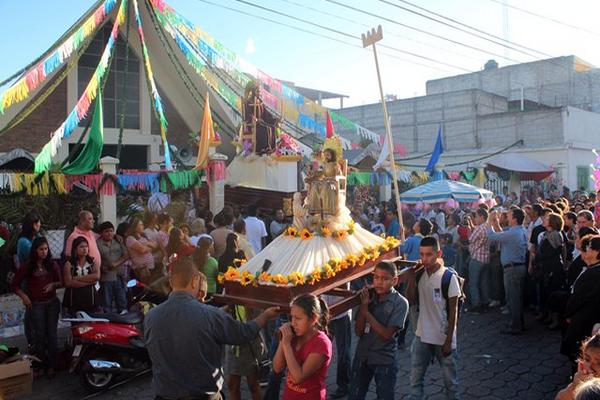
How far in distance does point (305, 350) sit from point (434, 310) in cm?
180

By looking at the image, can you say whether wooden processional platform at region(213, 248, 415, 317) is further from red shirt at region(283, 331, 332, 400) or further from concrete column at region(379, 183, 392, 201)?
concrete column at region(379, 183, 392, 201)

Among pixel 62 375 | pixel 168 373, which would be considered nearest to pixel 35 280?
pixel 62 375

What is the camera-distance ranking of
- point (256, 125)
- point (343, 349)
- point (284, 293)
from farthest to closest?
point (256, 125)
point (343, 349)
point (284, 293)

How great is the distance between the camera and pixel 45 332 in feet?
20.6

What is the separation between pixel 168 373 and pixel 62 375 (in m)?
3.66

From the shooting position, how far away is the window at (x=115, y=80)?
15.4 metres

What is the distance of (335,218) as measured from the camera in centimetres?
483

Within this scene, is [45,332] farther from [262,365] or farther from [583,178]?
[583,178]

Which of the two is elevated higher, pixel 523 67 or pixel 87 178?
pixel 523 67

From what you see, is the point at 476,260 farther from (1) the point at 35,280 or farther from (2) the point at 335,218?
(1) the point at 35,280

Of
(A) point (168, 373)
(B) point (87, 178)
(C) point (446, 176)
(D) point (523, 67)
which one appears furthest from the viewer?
(D) point (523, 67)

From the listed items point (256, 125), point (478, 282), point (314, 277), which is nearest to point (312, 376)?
point (314, 277)

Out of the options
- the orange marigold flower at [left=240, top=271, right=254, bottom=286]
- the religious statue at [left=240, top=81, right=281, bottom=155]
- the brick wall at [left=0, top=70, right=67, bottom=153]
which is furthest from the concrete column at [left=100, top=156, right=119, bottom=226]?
the orange marigold flower at [left=240, top=271, right=254, bottom=286]

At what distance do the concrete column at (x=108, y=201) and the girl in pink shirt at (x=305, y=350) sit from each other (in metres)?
7.88
